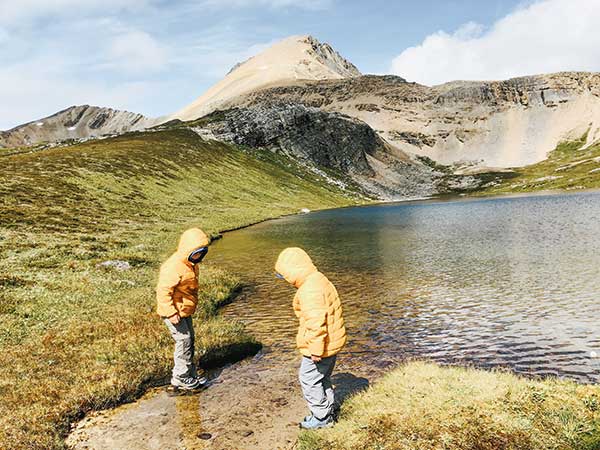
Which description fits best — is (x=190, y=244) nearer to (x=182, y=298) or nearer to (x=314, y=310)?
(x=182, y=298)

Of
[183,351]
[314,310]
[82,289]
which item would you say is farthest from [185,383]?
[82,289]

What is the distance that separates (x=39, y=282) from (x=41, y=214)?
2825cm

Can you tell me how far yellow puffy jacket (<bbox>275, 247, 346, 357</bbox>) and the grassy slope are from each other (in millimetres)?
5950

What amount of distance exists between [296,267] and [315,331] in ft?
5.03

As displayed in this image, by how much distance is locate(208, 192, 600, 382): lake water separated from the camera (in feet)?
51.1

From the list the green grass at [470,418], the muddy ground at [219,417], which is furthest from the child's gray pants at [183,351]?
the green grass at [470,418]

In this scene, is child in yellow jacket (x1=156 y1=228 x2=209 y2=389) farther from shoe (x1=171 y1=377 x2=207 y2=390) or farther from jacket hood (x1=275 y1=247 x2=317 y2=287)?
jacket hood (x1=275 y1=247 x2=317 y2=287)

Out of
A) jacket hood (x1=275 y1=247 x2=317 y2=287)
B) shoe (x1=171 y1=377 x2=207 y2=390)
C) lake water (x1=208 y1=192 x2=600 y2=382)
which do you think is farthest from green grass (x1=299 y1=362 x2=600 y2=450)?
shoe (x1=171 y1=377 x2=207 y2=390)

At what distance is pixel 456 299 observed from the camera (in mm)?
23156

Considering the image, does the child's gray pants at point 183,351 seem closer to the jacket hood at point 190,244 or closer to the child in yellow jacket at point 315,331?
the jacket hood at point 190,244

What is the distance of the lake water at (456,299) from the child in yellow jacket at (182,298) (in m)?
4.07

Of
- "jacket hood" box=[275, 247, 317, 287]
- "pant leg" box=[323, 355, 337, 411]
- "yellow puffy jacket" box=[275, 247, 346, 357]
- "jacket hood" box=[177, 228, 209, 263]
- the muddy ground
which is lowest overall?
the muddy ground

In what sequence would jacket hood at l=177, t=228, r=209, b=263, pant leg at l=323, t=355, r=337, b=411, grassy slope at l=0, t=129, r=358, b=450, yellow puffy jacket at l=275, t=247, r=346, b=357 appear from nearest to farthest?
yellow puffy jacket at l=275, t=247, r=346, b=357 → pant leg at l=323, t=355, r=337, b=411 → grassy slope at l=0, t=129, r=358, b=450 → jacket hood at l=177, t=228, r=209, b=263

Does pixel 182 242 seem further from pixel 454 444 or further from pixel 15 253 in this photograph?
pixel 15 253
